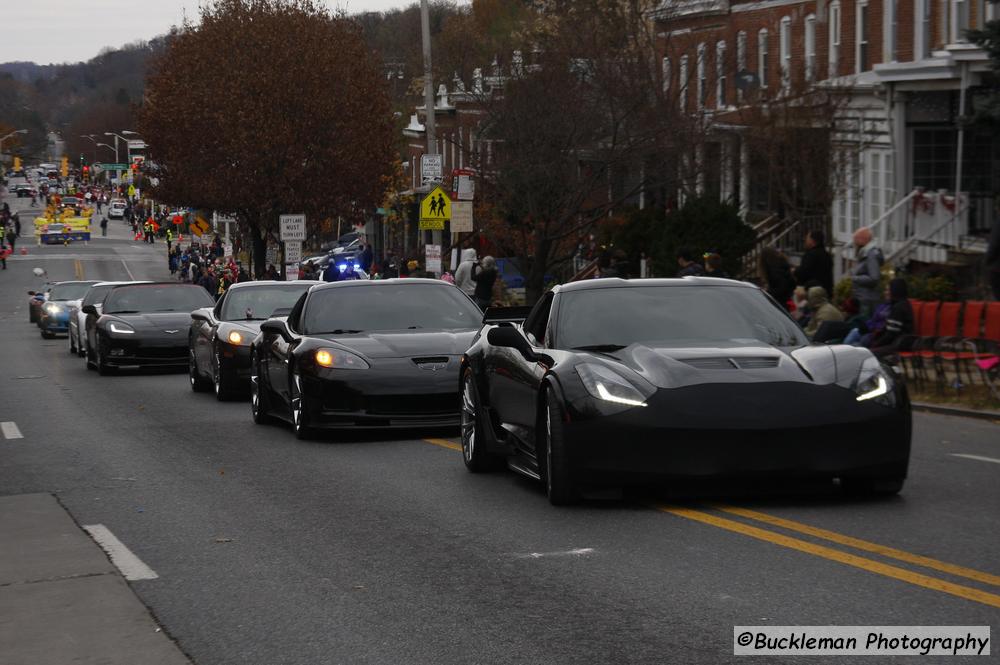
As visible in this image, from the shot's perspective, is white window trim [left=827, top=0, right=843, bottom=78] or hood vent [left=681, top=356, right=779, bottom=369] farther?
white window trim [left=827, top=0, right=843, bottom=78]

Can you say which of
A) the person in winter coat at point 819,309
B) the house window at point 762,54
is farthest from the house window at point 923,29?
the person in winter coat at point 819,309

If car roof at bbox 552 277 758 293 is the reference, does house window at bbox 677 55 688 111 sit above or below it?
above

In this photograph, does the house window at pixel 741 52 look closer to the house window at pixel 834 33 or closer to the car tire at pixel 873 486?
the house window at pixel 834 33

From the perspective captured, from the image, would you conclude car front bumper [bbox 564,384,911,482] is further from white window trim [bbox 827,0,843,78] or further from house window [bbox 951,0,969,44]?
white window trim [bbox 827,0,843,78]

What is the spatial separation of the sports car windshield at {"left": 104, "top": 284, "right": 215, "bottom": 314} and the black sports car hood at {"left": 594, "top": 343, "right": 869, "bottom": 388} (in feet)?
58.8

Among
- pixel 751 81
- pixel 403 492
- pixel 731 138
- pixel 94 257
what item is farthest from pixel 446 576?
pixel 94 257

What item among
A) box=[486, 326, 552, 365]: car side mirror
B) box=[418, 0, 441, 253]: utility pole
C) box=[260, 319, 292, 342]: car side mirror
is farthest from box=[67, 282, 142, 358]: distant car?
box=[486, 326, 552, 365]: car side mirror

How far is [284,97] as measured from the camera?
5834 cm

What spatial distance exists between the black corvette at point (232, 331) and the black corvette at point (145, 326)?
11.5ft

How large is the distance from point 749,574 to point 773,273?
575 inches

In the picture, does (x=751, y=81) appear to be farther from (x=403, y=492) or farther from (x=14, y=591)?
(x=14, y=591)

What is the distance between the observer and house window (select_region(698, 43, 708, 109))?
141 feet

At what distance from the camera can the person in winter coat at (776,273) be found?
21.9 meters

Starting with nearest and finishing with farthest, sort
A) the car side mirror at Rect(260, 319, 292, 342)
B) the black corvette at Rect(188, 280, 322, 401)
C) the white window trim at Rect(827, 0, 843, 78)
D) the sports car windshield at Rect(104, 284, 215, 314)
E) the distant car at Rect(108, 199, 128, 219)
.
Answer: the car side mirror at Rect(260, 319, 292, 342), the black corvette at Rect(188, 280, 322, 401), the sports car windshield at Rect(104, 284, 215, 314), the white window trim at Rect(827, 0, 843, 78), the distant car at Rect(108, 199, 128, 219)
